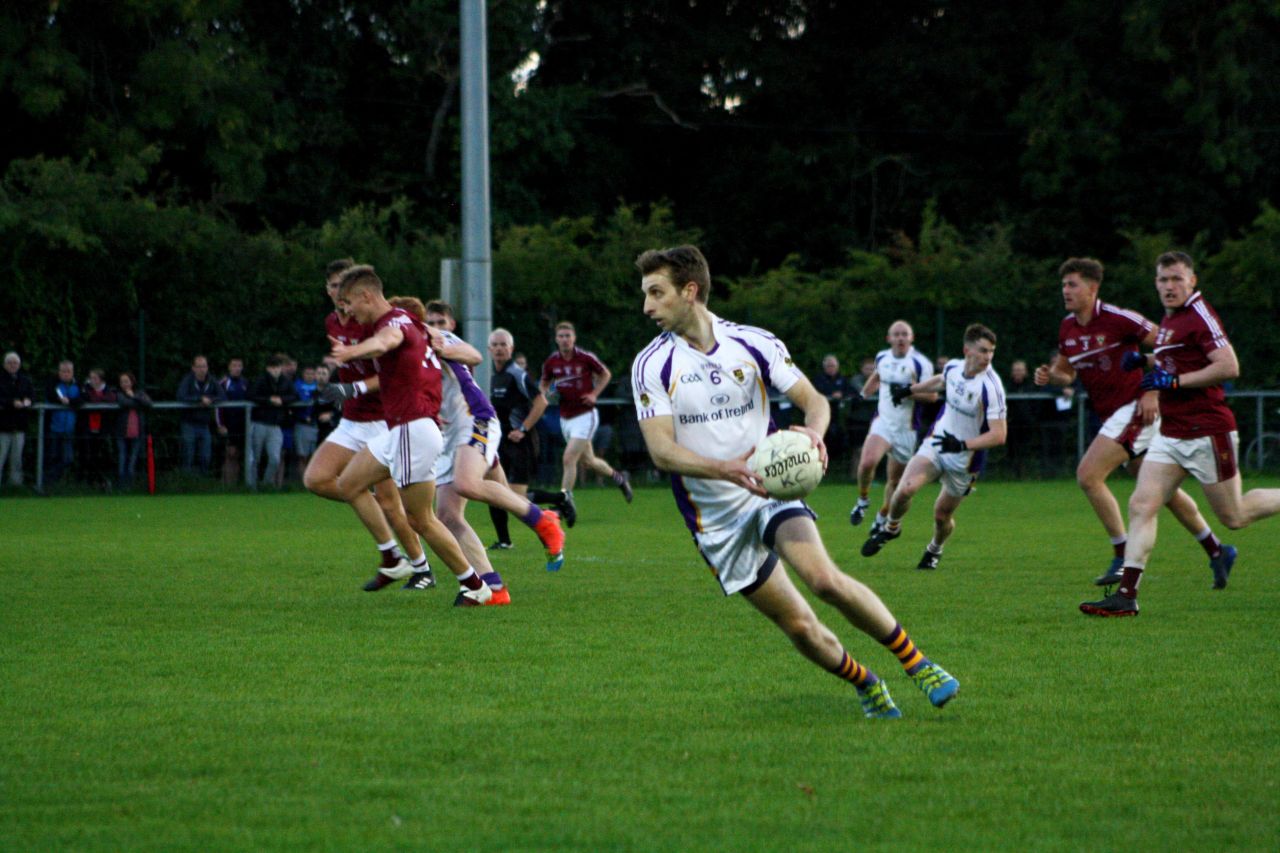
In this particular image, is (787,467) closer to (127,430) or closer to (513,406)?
(513,406)

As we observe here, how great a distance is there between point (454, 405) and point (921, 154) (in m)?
29.6

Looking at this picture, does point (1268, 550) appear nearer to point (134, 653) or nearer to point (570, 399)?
point (570, 399)

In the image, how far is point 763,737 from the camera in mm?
6363

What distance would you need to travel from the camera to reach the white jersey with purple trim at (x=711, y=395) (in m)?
6.67

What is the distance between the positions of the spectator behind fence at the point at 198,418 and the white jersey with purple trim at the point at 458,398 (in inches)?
515

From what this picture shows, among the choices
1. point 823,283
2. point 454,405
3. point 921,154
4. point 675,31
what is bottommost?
point 454,405

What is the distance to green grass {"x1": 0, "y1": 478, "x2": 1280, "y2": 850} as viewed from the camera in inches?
199

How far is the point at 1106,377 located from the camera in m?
A: 12.1

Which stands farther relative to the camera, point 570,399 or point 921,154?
point 921,154

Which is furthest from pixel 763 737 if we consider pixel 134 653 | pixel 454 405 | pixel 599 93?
pixel 599 93

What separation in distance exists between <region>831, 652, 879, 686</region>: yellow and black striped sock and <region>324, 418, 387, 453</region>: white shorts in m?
5.73

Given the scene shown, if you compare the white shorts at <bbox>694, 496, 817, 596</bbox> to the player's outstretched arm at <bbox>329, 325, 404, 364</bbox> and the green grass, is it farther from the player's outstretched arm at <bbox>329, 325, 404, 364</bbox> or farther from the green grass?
the player's outstretched arm at <bbox>329, 325, 404, 364</bbox>

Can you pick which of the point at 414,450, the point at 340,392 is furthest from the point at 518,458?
the point at 414,450

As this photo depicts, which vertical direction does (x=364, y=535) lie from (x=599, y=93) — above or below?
below
